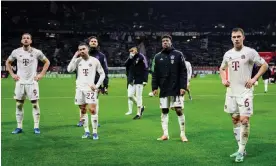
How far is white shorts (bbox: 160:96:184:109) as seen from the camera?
932cm

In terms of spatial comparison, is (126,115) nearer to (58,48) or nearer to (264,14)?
(58,48)

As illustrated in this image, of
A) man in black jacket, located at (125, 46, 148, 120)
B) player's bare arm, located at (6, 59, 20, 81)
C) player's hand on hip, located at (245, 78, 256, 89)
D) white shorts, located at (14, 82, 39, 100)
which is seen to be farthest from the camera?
man in black jacket, located at (125, 46, 148, 120)

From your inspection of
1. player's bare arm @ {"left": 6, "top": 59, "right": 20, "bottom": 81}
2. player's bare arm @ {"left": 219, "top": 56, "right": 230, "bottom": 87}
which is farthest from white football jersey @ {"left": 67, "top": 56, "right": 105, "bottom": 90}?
player's bare arm @ {"left": 219, "top": 56, "right": 230, "bottom": 87}

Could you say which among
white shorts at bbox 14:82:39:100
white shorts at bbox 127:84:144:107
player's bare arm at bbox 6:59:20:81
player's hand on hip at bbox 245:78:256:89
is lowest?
white shorts at bbox 127:84:144:107

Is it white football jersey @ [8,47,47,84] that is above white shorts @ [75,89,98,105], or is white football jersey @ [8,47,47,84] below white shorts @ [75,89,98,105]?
above

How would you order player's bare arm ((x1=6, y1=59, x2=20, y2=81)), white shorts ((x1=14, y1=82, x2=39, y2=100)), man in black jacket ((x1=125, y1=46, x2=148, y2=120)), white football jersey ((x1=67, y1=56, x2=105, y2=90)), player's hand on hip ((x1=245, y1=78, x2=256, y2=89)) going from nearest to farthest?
player's hand on hip ((x1=245, y1=78, x2=256, y2=89))
white football jersey ((x1=67, y1=56, x2=105, y2=90))
player's bare arm ((x1=6, y1=59, x2=20, y2=81))
white shorts ((x1=14, y1=82, x2=39, y2=100))
man in black jacket ((x1=125, y1=46, x2=148, y2=120))

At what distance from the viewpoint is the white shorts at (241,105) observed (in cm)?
740

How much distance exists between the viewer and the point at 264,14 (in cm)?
6981

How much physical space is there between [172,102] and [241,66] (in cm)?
229

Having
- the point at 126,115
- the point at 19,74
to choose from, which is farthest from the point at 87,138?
the point at 126,115

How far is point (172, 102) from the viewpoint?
370 inches

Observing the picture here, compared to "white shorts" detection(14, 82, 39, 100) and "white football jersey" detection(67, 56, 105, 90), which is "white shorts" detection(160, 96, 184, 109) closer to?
"white football jersey" detection(67, 56, 105, 90)

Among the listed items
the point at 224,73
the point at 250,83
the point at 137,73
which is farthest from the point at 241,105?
the point at 137,73

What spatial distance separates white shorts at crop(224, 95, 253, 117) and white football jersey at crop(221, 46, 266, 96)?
90mm
